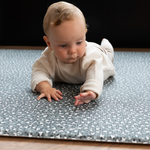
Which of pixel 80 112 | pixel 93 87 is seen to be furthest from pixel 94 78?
pixel 80 112

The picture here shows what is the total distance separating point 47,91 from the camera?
825mm

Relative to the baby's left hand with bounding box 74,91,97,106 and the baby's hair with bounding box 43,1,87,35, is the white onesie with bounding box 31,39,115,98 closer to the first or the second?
the baby's left hand with bounding box 74,91,97,106

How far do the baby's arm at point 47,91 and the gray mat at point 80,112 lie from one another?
2cm

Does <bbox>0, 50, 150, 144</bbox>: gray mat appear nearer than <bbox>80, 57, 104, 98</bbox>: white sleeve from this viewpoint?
Yes

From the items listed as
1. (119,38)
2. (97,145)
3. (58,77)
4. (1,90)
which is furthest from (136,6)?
(97,145)

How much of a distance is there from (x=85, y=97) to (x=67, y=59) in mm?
170

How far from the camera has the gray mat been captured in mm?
600

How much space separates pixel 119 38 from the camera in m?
1.75

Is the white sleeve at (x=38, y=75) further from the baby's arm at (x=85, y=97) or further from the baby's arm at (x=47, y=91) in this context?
the baby's arm at (x=85, y=97)

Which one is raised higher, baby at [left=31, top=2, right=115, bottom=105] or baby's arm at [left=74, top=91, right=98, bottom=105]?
baby at [left=31, top=2, right=115, bottom=105]

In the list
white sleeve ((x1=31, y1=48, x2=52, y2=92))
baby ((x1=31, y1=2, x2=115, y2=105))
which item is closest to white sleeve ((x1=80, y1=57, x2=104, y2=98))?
baby ((x1=31, y1=2, x2=115, y2=105))

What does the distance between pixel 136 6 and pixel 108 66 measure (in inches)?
34.9

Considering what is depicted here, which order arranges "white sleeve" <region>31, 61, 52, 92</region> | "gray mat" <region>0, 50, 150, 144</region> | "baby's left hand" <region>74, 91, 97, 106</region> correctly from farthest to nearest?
"white sleeve" <region>31, 61, 52, 92</region> → "baby's left hand" <region>74, 91, 97, 106</region> → "gray mat" <region>0, 50, 150, 144</region>

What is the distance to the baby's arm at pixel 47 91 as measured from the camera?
31.7 inches
